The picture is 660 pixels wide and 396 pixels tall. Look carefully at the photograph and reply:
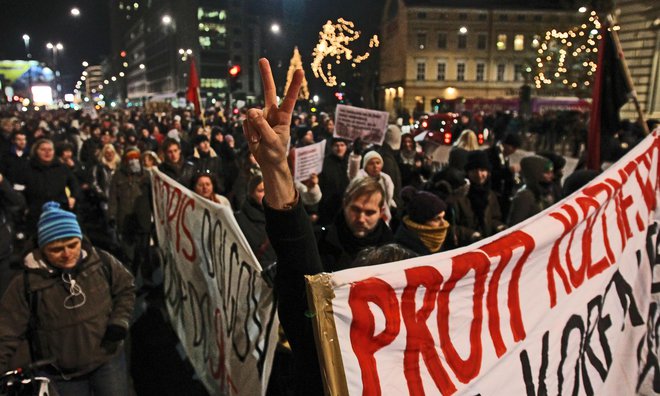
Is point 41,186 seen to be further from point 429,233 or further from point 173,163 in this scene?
point 429,233

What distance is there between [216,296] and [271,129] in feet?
7.54

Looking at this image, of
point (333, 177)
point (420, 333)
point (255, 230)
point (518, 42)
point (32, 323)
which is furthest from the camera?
point (518, 42)

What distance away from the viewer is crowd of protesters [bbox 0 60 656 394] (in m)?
3.22

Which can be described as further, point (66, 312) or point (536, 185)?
point (536, 185)

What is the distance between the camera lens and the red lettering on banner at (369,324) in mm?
1688

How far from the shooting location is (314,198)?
6121 mm

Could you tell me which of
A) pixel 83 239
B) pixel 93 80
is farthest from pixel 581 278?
pixel 93 80

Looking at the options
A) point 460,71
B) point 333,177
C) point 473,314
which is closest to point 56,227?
point 473,314

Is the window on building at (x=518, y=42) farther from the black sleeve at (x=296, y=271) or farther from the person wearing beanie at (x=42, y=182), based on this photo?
the black sleeve at (x=296, y=271)

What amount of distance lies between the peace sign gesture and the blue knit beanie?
1.84m

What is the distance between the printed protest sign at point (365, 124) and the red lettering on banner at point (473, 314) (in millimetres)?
6382

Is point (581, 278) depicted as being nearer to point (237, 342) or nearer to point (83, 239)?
point (237, 342)

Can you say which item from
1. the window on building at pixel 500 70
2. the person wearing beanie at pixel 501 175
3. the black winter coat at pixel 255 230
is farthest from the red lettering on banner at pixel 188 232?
the window on building at pixel 500 70

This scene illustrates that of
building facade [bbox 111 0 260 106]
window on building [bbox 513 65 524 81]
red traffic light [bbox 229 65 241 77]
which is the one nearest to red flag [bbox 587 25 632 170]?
red traffic light [bbox 229 65 241 77]
